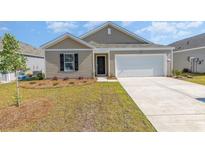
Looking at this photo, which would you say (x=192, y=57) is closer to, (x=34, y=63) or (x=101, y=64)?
(x=101, y=64)

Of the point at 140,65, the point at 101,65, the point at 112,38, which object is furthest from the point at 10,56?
the point at 112,38

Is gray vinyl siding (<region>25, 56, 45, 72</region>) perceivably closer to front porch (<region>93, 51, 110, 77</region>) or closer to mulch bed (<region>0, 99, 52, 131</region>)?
front porch (<region>93, 51, 110, 77</region>)

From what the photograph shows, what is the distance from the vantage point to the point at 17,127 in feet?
17.0

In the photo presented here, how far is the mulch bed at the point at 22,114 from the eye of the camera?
18.1ft

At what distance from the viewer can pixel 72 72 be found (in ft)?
55.9

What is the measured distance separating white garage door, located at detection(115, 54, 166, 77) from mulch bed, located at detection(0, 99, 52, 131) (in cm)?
1176

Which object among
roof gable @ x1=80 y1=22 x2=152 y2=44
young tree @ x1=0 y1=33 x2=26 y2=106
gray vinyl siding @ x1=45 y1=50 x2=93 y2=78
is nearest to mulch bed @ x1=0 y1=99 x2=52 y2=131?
young tree @ x1=0 y1=33 x2=26 y2=106

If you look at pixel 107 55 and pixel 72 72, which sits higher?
pixel 107 55

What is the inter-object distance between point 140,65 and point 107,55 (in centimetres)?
345
